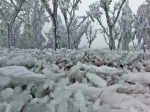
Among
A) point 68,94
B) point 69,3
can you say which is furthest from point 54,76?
point 69,3

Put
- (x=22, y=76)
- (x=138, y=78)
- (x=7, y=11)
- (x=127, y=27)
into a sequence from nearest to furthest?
(x=22, y=76) → (x=138, y=78) → (x=7, y=11) → (x=127, y=27)

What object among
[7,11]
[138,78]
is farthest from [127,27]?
[138,78]

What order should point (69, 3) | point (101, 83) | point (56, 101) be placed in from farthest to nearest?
point (69, 3), point (101, 83), point (56, 101)

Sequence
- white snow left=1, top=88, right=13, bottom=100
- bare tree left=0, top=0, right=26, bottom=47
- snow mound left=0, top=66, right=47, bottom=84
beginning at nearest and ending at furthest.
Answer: white snow left=1, top=88, right=13, bottom=100, snow mound left=0, top=66, right=47, bottom=84, bare tree left=0, top=0, right=26, bottom=47

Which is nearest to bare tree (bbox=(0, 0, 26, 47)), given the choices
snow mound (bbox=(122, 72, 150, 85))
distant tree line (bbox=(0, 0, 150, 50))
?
distant tree line (bbox=(0, 0, 150, 50))

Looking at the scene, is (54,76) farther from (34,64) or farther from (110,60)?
(110,60)

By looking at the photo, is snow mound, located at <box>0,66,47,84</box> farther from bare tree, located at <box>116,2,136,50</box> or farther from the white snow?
bare tree, located at <box>116,2,136,50</box>

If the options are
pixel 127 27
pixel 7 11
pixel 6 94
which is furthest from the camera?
pixel 127 27

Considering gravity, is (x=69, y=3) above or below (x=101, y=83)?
above

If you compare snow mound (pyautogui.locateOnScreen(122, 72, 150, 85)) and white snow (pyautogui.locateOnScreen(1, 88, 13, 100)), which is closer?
white snow (pyautogui.locateOnScreen(1, 88, 13, 100))

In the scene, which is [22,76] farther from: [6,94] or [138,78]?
[138,78]

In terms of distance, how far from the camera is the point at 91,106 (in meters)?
0.89

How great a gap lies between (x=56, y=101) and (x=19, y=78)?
0.80 ft

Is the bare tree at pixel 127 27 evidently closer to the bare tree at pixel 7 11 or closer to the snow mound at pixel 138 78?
the bare tree at pixel 7 11
